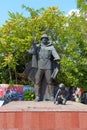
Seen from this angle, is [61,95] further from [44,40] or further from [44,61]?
[44,40]

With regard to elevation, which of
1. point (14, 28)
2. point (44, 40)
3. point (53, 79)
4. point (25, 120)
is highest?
point (14, 28)

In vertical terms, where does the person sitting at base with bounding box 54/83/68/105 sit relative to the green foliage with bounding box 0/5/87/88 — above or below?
below

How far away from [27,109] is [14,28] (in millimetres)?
19403

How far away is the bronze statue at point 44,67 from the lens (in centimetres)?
1282

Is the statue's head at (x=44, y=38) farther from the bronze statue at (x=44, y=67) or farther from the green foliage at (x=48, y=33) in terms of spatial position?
the green foliage at (x=48, y=33)

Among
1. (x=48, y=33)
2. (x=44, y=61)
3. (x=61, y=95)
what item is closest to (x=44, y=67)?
(x=44, y=61)

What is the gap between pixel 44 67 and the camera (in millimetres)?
12789

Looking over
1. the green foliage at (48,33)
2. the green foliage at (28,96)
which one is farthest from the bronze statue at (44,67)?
the green foliage at (28,96)

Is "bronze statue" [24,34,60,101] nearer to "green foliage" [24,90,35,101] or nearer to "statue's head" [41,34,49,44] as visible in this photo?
"statue's head" [41,34,49,44]

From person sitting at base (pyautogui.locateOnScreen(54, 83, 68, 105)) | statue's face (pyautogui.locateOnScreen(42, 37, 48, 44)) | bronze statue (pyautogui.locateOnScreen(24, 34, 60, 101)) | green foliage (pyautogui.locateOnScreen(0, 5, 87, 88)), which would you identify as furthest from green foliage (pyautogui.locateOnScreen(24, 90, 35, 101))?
person sitting at base (pyautogui.locateOnScreen(54, 83, 68, 105))

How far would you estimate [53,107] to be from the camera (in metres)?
10.3

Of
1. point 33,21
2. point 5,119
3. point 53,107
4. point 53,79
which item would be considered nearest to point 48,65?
point 53,79

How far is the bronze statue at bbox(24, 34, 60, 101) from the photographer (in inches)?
505

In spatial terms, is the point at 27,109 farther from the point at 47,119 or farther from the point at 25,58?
the point at 25,58
